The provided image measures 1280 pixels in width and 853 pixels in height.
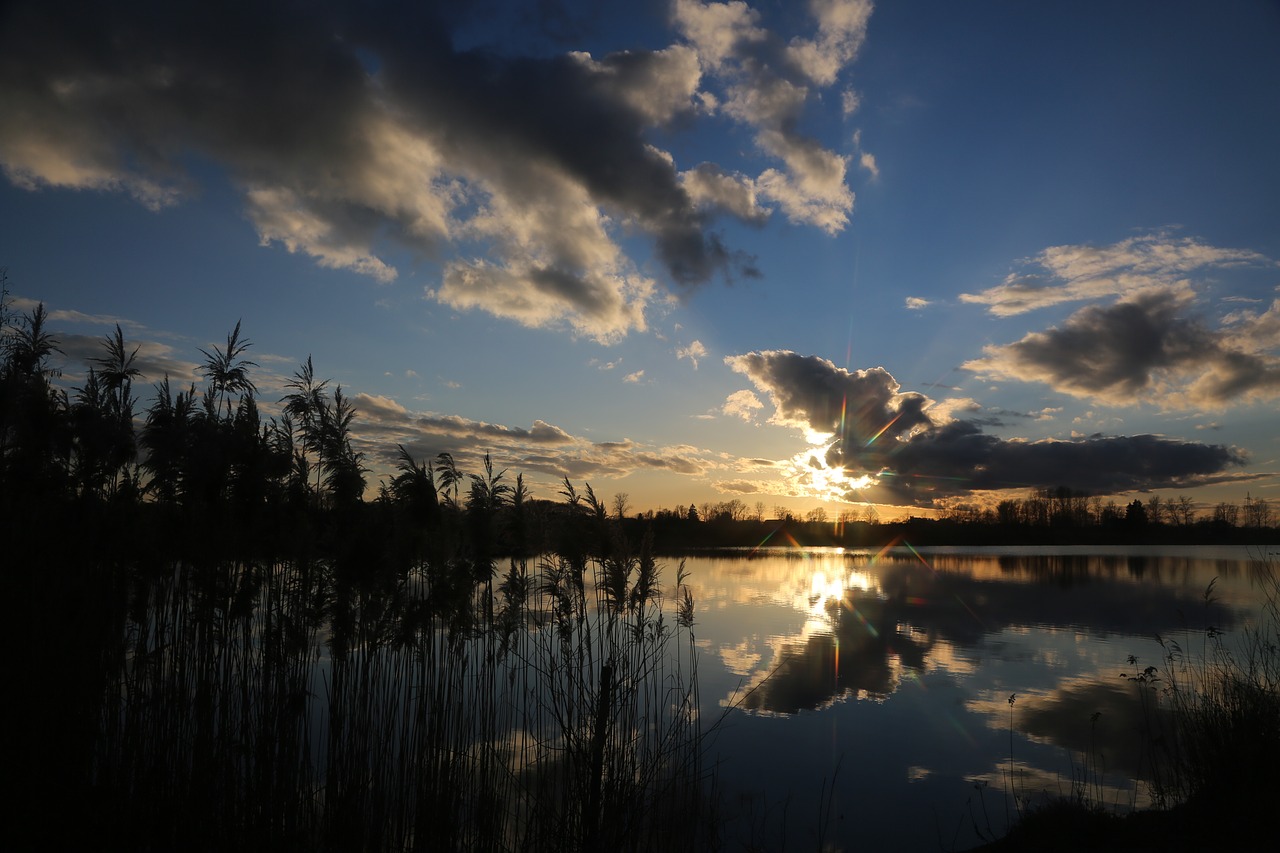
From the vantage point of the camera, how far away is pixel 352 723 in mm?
5793

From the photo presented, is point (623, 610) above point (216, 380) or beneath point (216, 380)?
beneath

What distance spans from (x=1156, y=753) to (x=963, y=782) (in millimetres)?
3007

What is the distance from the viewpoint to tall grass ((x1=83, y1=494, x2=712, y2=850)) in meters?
5.00

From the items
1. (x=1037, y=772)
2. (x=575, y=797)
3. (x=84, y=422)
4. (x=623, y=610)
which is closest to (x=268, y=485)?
(x=84, y=422)

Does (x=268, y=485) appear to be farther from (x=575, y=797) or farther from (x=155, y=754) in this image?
(x=575, y=797)

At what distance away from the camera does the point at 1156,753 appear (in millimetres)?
9164

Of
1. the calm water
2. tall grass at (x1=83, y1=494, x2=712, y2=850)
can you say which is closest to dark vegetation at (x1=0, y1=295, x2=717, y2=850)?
tall grass at (x1=83, y1=494, x2=712, y2=850)

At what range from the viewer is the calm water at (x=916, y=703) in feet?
25.6

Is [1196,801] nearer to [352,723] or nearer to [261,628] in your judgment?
[352,723]

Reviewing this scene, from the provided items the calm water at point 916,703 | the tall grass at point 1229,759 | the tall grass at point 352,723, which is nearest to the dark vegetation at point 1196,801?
the tall grass at point 1229,759

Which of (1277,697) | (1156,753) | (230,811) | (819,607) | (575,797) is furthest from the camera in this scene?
(819,607)

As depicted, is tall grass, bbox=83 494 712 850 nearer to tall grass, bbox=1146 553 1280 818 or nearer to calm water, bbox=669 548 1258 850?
calm water, bbox=669 548 1258 850

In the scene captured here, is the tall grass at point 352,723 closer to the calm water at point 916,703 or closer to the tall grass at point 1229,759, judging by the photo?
the calm water at point 916,703

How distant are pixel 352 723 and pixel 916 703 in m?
10.1
